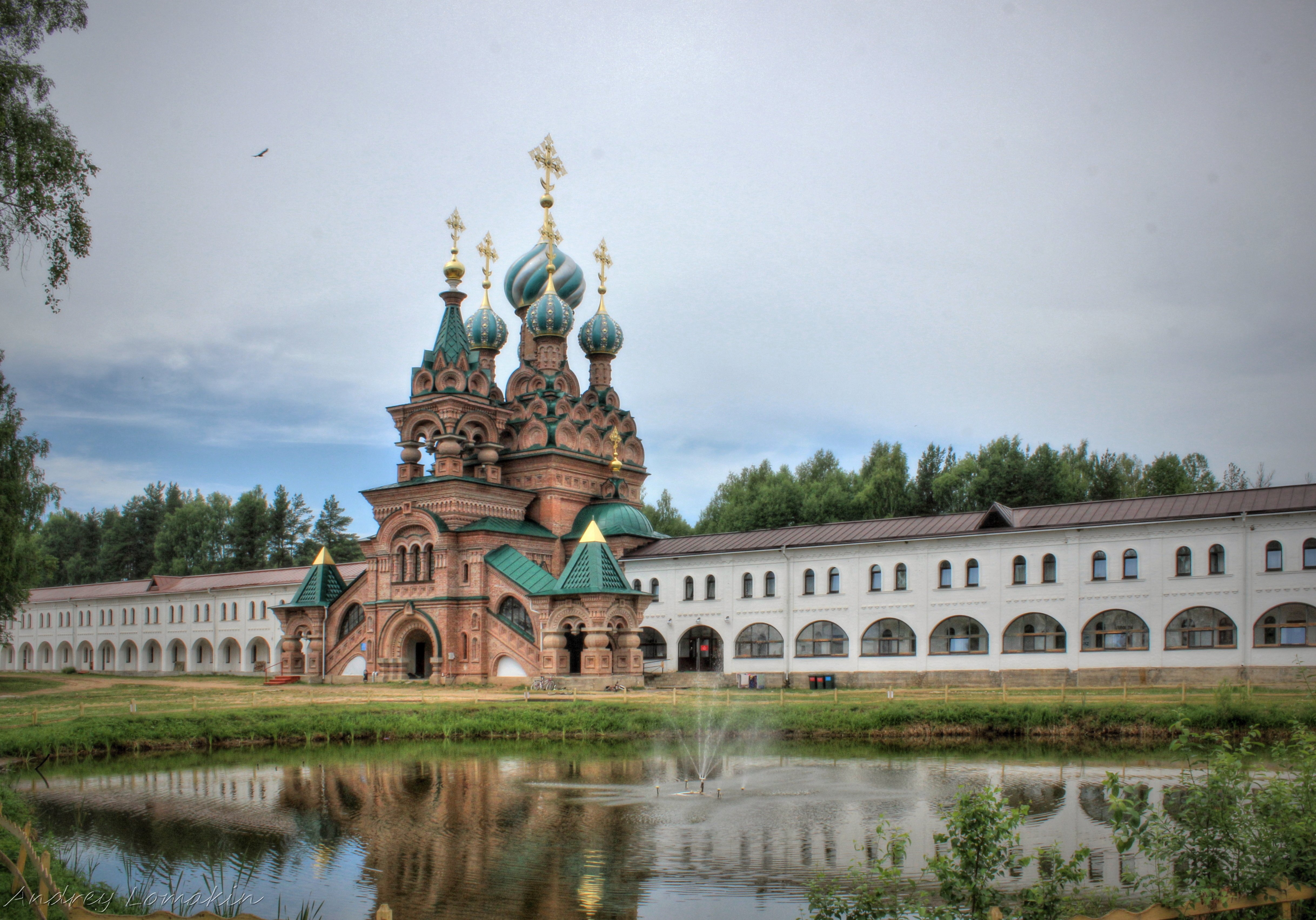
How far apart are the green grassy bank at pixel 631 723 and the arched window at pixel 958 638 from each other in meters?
10.2

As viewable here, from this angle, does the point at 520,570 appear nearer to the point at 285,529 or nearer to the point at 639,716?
the point at 639,716

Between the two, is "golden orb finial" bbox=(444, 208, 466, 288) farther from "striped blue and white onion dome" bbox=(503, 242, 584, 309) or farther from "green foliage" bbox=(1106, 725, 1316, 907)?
"green foliage" bbox=(1106, 725, 1316, 907)

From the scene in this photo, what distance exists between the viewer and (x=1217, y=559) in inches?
1321

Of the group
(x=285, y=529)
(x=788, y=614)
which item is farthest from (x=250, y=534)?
(x=788, y=614)

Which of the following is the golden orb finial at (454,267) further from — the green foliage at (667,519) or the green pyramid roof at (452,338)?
the green foliage at (667,519)

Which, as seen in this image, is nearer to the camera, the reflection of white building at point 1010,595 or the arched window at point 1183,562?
the reflection of white building at point 1010,595

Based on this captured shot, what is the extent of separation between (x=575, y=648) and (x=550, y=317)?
1646 cm

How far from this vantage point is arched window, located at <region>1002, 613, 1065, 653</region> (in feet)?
119

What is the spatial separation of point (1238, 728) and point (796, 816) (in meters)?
12.9

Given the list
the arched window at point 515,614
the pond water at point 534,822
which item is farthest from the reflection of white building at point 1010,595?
the pond water at point 534,822

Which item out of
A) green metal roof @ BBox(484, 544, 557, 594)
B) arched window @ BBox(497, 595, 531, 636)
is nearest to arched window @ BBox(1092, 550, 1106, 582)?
green metal roof @ BBox(484, 544, 557, 594)

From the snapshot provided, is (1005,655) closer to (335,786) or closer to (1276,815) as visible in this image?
(335,786)

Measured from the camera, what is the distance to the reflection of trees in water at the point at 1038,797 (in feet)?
51.2

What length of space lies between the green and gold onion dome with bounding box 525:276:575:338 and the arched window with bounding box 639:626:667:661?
14499 mm
